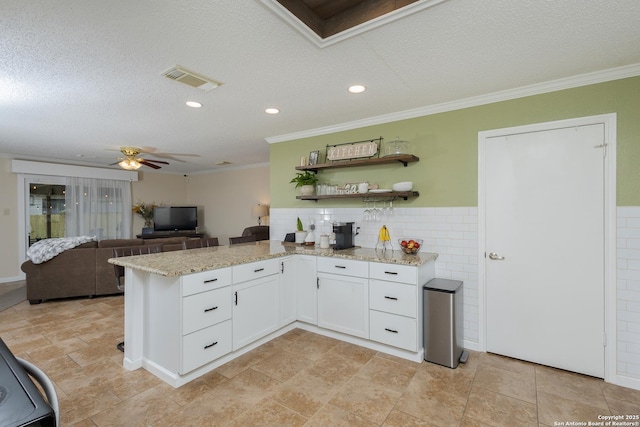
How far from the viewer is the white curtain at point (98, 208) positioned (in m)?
6.58

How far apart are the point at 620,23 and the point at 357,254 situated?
2.44 meters

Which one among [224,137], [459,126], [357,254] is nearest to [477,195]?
[459,126]

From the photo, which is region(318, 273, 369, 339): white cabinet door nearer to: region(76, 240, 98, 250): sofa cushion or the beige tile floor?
the beige tile floor

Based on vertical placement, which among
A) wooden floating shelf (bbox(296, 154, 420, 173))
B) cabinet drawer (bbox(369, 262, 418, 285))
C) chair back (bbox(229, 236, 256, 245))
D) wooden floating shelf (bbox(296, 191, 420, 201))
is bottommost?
cabinet drawer (bbox(369, 262, 418, 285))

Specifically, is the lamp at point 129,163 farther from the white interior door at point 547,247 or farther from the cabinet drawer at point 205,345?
the white interior door at point 547,247

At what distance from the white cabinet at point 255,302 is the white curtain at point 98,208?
5.87 m

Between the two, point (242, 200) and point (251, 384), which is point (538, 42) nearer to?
point (251, 384)

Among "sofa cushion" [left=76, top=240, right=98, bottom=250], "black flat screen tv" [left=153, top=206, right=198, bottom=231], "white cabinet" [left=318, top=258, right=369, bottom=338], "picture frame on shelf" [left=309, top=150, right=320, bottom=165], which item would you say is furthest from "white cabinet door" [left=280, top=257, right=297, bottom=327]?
"black flat screen tv" [left=153, top=206, right=198, bottom=231]

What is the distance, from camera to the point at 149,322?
8.36ft

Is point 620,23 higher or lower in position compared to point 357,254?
higher

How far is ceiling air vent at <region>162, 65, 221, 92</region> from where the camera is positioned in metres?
2.33

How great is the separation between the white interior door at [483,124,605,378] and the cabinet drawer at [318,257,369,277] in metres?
1.17

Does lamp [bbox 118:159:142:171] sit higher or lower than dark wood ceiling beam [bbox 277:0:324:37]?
lower

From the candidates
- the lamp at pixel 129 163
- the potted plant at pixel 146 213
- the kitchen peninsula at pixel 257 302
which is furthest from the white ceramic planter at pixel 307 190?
the potted plant at pixel 146 213
